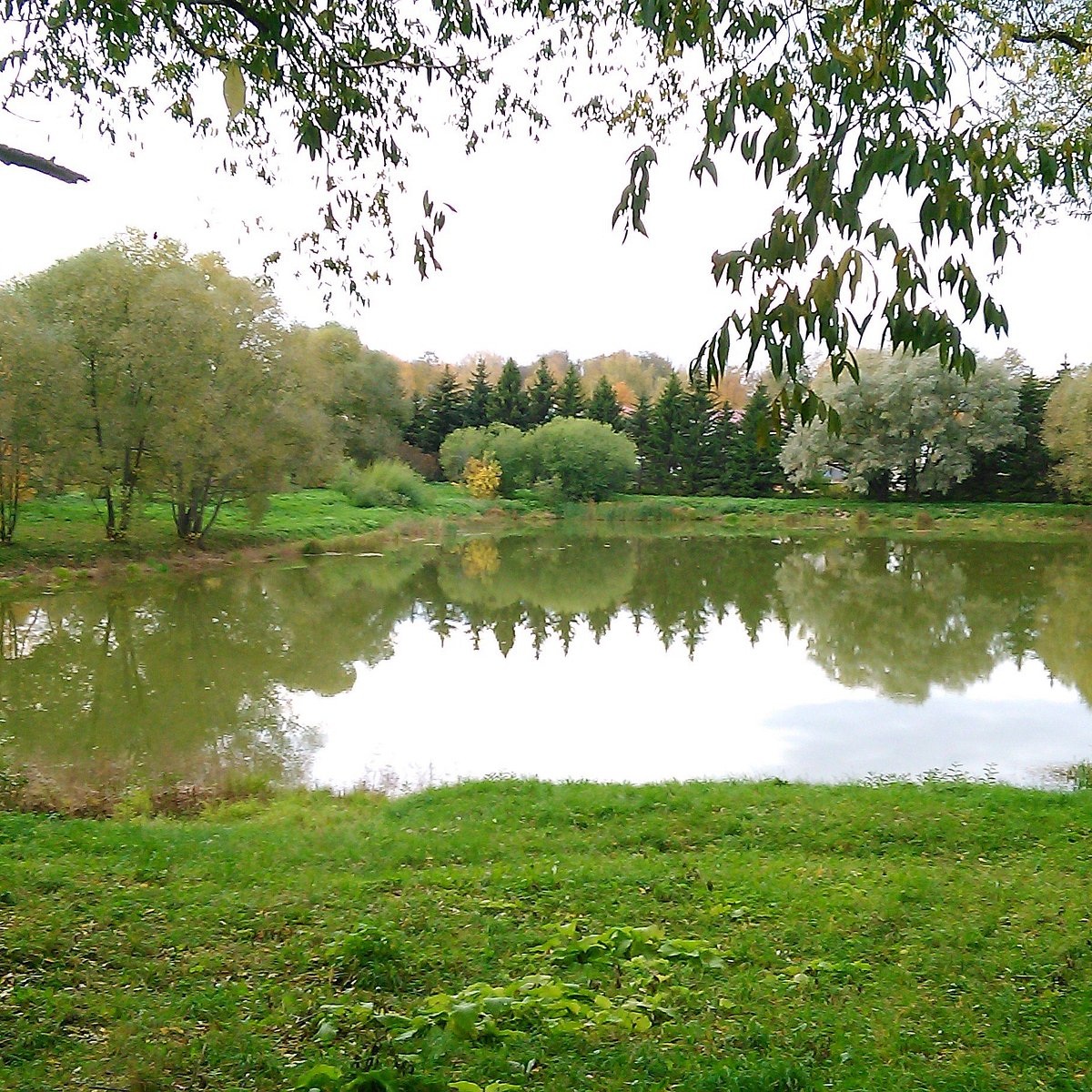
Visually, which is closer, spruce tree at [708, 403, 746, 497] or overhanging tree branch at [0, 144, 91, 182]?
overhanging tree branch at [0, 144, 91, 182]

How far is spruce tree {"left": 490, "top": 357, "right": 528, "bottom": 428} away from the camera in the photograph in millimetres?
53094

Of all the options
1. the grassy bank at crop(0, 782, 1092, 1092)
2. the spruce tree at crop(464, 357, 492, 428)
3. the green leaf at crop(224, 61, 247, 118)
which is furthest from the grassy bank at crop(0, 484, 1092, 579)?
the green leaf at crop(224, 61, 247, 118)

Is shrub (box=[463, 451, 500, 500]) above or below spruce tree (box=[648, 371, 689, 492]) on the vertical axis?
below

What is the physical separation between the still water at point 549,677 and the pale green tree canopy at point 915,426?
17114 millimetres

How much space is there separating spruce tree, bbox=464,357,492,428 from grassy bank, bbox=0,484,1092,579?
799 cm

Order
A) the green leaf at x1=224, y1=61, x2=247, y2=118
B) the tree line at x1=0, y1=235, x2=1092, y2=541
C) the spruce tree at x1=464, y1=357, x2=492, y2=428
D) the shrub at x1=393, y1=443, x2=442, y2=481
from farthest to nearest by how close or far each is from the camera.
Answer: the spruce tree at x1=464, y1=357, x2=492, y2=428 < the shrub at x1=393, y1=443, x2=442, y2=481 < the tree line at x1=0, y1=235, x2=1092, y2=541 < the green leaf at x1=224, y1=61, x2=247, y2=118

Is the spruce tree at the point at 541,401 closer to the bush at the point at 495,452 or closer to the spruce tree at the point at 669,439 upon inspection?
the bush at the point at 495,452

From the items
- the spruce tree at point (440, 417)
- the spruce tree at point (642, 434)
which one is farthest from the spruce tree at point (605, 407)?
the spruce tree at point (440, 417)

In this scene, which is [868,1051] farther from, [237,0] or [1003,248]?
[237,0]

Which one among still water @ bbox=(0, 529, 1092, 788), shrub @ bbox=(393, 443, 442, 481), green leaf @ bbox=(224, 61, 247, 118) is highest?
shrub @ bbox=(393, 443, 442, 481)

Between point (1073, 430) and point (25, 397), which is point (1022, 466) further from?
point (25, 397)

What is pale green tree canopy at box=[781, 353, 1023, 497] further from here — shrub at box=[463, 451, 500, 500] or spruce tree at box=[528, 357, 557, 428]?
spruce tree at box=[528, 357, 557, 428]

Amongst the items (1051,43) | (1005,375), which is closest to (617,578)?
(1051,43)

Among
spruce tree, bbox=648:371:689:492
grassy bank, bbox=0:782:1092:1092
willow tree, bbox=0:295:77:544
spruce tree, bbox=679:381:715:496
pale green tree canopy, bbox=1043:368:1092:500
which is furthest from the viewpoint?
spruce tree, bbox=648:371:689:492
